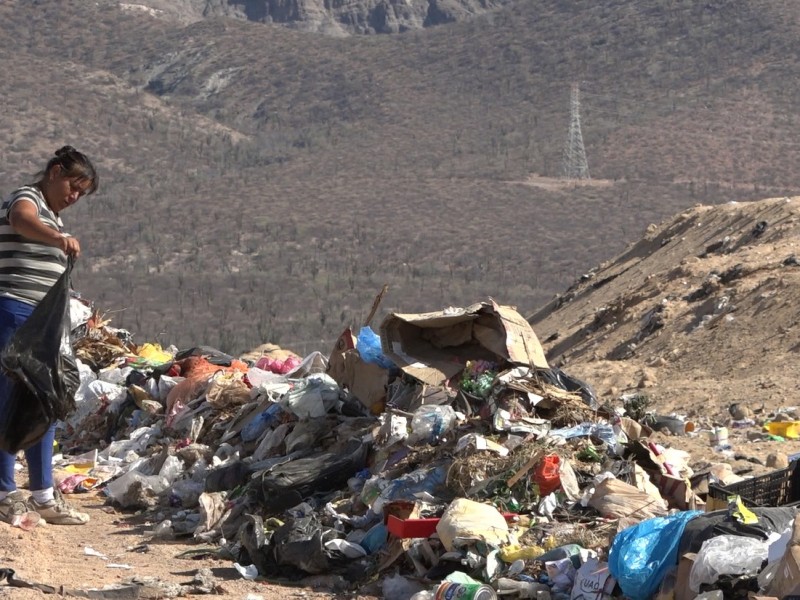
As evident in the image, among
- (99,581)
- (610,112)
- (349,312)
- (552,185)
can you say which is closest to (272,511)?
(99,581)

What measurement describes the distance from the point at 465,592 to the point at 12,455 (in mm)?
2063

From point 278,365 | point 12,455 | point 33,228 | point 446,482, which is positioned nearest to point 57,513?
point 12,455

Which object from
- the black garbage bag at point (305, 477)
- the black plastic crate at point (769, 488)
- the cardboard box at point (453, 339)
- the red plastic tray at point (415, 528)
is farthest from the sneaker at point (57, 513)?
the black plastic crate at point (769, 488)

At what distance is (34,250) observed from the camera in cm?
519

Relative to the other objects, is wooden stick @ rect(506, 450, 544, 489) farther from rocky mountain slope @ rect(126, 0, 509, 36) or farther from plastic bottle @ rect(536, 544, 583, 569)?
rocky mountain slope @ rect(126, 0, 509, 36)

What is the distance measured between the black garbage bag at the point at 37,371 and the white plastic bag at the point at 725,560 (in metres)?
2.65

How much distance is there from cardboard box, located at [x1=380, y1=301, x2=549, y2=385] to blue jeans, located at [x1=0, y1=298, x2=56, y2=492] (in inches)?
78.3

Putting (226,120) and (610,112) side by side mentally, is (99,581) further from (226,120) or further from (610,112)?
(226,120)

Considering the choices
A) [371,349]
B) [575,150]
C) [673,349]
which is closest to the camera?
[371,349]

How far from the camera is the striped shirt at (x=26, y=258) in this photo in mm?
5141

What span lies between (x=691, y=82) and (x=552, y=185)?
10918 millimetres

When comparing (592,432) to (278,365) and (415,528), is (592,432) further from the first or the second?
(278,365)

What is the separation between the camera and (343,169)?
49.7 meters

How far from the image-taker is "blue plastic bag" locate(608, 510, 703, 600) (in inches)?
173
